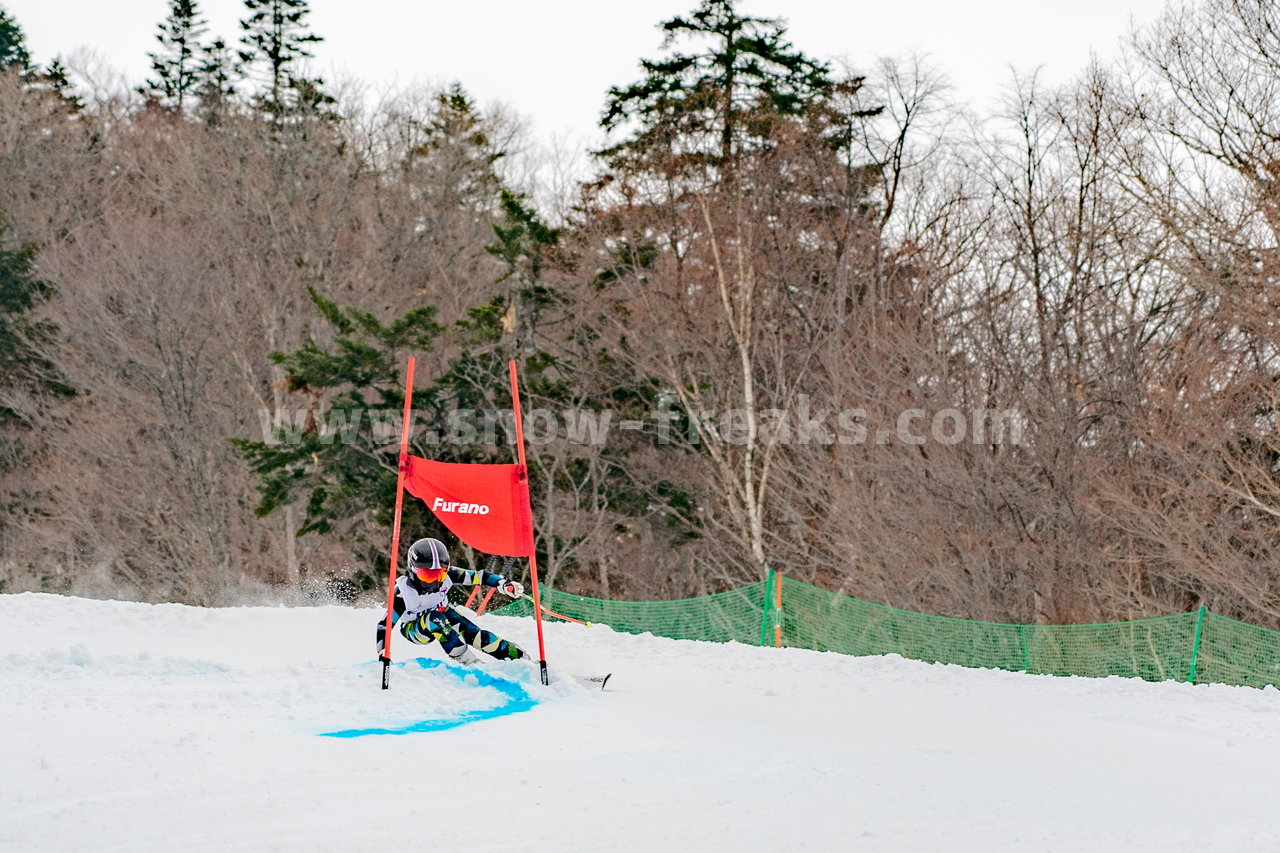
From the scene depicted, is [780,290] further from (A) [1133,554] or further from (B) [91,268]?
(B) [91,268]

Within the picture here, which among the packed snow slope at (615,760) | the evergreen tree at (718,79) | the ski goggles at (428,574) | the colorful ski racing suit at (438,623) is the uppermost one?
the evergreen tree at (718,79)

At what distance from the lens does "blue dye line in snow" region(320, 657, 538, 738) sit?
7223 mm

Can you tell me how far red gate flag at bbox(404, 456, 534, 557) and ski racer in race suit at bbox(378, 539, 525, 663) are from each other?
0.98 ft

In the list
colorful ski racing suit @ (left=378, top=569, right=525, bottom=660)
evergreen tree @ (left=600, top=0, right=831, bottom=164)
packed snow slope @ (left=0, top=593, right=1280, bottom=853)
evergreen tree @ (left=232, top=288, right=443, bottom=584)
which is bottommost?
packed snow slope @ (left=0, top=593, right=1280, bottom=853)

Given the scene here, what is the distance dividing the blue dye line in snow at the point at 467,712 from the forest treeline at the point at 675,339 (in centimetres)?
944

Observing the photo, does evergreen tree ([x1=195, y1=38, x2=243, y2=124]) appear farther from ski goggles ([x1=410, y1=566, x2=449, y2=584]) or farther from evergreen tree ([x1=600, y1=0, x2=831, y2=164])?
ski goggles ([x1=410, y1=566, x2=449, y2=584])

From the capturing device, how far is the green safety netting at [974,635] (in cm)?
1162

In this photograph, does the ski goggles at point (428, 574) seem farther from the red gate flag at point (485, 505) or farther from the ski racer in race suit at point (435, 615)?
the red gate flag at point (485, 505)

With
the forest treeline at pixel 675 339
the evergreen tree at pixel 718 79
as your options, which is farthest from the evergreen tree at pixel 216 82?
the evergreen tree at pixel 718 79

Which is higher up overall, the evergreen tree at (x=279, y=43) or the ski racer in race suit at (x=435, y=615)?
the evergreen tree at (x=279, y=43)

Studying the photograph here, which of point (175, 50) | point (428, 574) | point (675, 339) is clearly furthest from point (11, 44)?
point (428, 574)

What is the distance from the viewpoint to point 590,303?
23.4m

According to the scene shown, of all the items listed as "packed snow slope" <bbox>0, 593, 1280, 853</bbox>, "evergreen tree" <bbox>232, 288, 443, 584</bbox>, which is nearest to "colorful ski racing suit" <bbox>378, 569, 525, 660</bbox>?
"packed snow slope" <bbox>0, 593, 1280, 853</bbox>

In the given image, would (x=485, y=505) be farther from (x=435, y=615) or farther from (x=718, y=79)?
(x=718, y=79)
